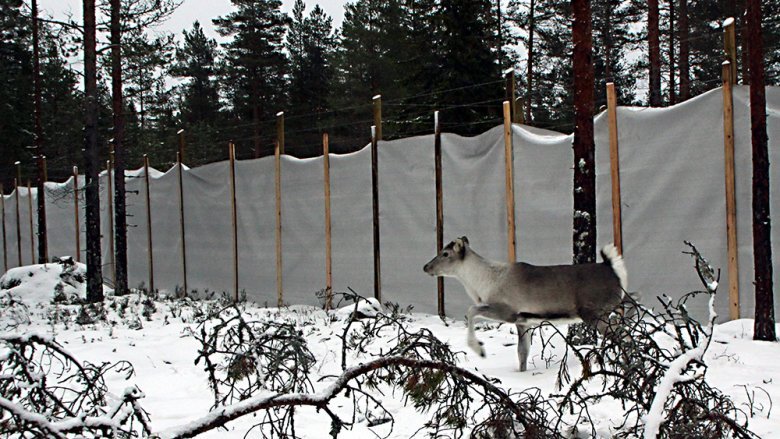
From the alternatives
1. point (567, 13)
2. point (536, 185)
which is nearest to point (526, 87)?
point (567, 13)

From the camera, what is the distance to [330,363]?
6844 mm

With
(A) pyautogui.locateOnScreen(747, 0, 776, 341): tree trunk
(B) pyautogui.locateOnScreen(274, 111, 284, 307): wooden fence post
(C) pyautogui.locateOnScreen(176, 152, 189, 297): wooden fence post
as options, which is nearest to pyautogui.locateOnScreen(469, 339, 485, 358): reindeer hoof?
(A) pyautogui.locateOnScreen(747, 0, 776, 341): tree trunk

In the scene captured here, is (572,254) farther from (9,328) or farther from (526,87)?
(526,87)

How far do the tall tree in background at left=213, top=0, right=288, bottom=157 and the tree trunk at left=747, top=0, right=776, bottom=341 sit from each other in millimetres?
27666

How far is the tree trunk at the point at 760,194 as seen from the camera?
245 inches

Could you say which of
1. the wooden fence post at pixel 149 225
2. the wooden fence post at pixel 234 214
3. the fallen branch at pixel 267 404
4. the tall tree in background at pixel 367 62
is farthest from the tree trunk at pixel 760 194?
the tall tree in background at pixel 367 62

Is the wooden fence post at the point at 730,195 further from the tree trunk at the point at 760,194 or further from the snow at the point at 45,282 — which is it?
the snow at the point at 45,282

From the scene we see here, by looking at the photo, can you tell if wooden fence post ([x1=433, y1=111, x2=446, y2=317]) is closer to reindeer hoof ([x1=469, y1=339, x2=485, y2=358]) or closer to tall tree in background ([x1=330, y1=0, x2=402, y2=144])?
reindeer hoof ([x1=469, y1=339, x2=485, y2=358])

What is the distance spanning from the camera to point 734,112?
7.02 m

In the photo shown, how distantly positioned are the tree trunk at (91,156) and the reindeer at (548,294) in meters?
9.59

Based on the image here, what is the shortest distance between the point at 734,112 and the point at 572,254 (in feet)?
7.46

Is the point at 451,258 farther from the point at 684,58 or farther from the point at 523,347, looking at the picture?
the point at 684,58

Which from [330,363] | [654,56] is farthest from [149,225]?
[654,56]

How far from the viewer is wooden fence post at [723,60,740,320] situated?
6.90 metres
